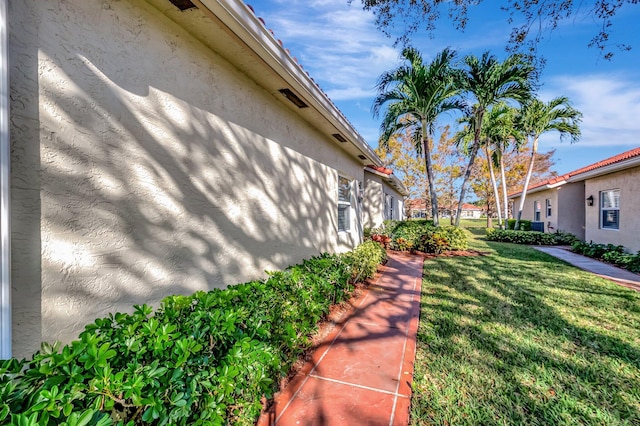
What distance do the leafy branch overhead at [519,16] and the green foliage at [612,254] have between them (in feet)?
23.9

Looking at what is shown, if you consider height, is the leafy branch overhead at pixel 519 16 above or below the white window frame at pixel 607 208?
above

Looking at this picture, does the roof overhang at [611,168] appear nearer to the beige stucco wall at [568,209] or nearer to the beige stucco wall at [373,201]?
the beige stucco wall at [568,209]

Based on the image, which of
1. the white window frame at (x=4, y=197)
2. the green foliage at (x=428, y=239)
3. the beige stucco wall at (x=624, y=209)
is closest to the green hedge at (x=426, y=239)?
the green foliage at (x=428, y=239)

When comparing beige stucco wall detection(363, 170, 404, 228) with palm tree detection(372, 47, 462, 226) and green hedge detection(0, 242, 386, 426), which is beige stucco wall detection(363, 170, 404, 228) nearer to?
palm tree detection(372, 47, 462, 226)

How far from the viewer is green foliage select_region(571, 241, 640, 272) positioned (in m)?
7.95

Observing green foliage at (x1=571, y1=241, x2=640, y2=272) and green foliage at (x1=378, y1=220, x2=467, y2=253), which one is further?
green foliage at (x1=378, y1=220, x2=467, y2=253)

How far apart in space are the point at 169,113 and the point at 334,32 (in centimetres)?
487

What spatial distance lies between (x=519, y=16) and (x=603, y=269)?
8170mm

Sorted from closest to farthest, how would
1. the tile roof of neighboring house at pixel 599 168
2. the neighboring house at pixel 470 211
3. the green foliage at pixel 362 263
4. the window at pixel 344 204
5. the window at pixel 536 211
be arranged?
the green foliage at pixel 362 263, the window at pixel 344 204, the tile roof of neighboring house at pixel 599 168, the window at pixel 536 211, the neighboring house at pixel 470 211

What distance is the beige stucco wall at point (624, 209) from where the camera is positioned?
29.7 ft

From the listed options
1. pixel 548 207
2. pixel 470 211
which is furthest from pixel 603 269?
pixel 470 211

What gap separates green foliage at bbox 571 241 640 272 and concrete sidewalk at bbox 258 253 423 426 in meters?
7.92

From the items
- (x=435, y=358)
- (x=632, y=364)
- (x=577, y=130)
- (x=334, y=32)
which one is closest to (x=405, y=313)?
(x=435, y=358)

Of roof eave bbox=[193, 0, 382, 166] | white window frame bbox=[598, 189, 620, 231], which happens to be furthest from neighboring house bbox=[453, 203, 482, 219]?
roof eave bbox=[193, 0, 382, 166]
